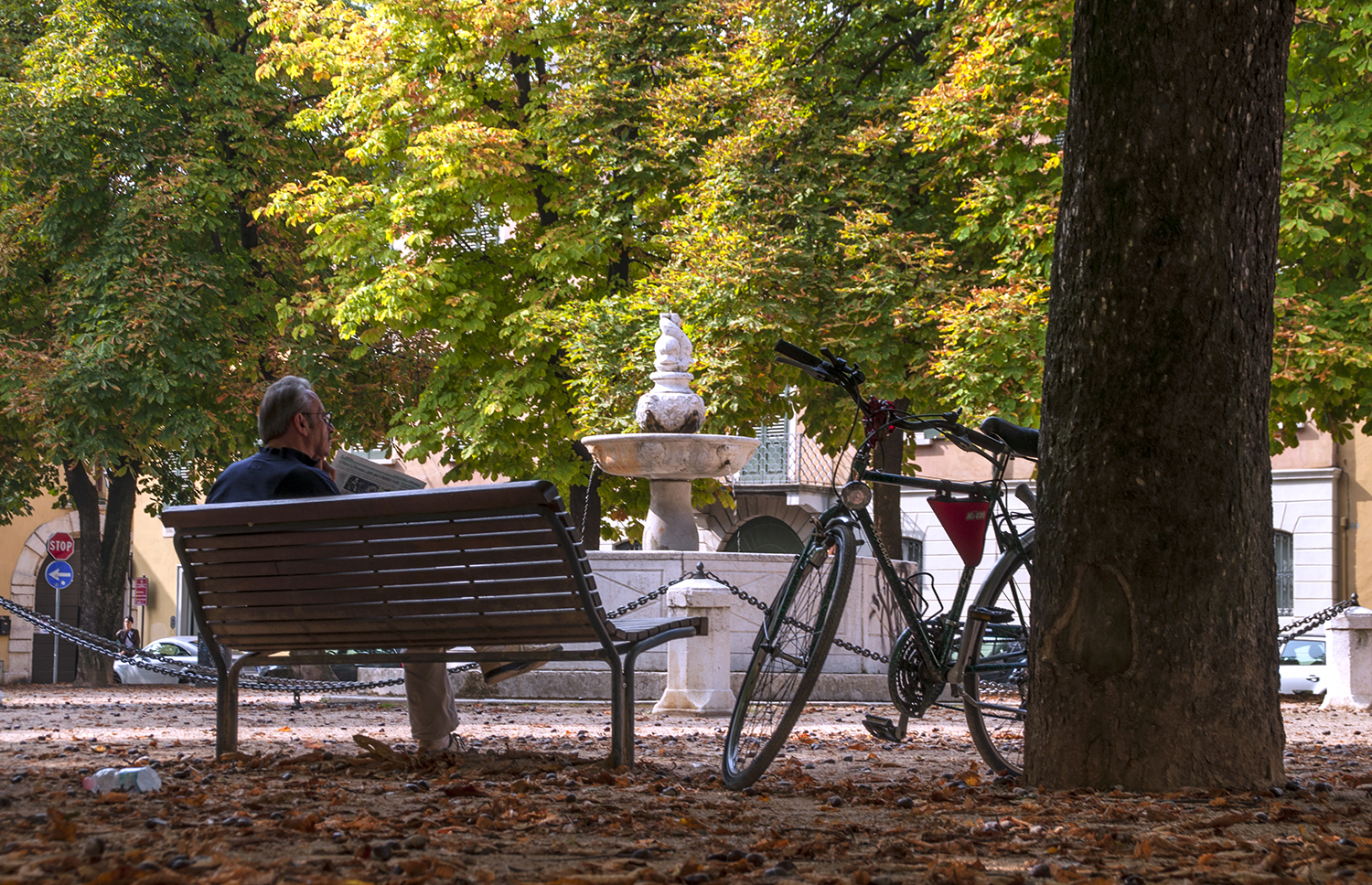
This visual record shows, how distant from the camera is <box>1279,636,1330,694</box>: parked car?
2077 cm

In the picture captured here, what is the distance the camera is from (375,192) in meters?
20.7

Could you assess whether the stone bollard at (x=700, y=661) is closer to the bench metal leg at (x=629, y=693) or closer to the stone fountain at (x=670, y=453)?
the stone fountain at (x=670, y=453)

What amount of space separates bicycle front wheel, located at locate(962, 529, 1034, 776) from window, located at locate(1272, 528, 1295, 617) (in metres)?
23.1

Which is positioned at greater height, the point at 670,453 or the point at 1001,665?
the point at 670,453

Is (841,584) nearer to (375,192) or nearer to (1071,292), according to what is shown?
(1071,292)

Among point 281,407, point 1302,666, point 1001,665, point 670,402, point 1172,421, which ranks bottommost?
point 1302,666

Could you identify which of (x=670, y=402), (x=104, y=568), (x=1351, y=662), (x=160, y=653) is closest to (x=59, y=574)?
(x=160, y=653)

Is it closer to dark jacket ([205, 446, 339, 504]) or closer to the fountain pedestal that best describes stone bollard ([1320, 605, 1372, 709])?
the fountain pedestal

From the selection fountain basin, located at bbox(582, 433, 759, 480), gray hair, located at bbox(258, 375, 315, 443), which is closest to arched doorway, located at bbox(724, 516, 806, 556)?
fountain basin, located at bbox(582, 433, 759, 480)

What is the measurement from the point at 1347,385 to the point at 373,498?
12833 millimetres

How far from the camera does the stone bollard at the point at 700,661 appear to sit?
9992 millimetres

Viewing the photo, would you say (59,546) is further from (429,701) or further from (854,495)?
(854,495)

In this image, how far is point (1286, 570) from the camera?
89.0 ft

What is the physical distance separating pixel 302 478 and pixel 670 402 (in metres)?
8.43
